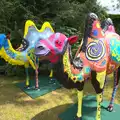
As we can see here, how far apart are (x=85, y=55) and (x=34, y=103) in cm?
262

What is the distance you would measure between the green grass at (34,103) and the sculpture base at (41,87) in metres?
0.13

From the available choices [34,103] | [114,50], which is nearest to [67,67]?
[114,50]

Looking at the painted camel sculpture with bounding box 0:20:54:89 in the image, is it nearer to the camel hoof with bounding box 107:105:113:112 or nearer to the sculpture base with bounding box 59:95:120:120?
the sculpture base with bounding box 59:95:120:120

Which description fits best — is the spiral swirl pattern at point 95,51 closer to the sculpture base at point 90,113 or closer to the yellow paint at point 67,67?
the yellow paint at point 67,67

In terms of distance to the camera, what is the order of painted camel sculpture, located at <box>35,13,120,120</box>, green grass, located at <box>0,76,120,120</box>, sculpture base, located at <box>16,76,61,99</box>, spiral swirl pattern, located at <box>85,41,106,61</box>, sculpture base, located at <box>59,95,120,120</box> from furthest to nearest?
sculpture base, located at <box>16,76,61,99</box>, green grass, located at <box>0,76,120,120</box>, sculpture base, located at <box>59,95,120,120</box>, spiral swirl pattern, located at <box>85,41,106,61</box>, painted camel sculpture, located at <box>35,13,120,120</box>

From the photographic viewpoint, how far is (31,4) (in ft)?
28.2

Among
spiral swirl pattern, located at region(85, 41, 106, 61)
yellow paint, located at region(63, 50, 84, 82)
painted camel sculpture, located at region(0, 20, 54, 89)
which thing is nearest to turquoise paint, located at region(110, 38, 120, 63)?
spiral swirl pattern, located at region(85, 41, 106, 61)

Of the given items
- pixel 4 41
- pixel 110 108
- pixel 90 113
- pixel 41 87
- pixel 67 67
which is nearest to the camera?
pixel 67 67

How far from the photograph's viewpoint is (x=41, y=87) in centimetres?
740

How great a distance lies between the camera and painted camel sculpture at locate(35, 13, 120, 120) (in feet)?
13.5

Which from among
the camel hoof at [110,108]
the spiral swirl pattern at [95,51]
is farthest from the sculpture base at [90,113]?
the spiral swirl pattern at [95,51]

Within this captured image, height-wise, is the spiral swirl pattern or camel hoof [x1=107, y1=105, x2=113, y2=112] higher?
the spiral swirl pattern

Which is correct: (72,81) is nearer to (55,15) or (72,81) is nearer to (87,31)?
(87,31)

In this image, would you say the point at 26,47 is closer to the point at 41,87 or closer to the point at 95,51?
the point at 41,87
